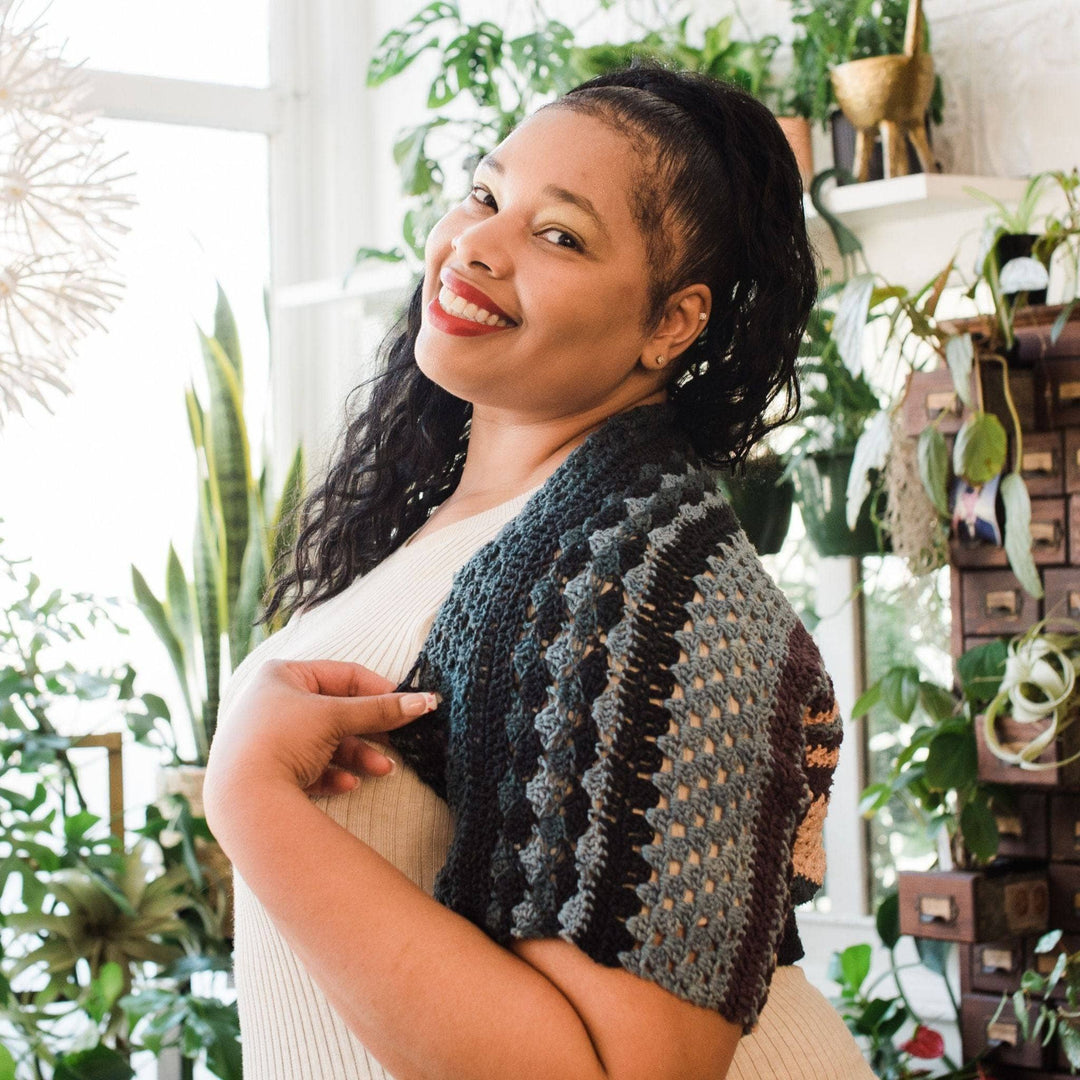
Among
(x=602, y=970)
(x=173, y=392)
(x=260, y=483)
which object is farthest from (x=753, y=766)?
(x=173, y=392)

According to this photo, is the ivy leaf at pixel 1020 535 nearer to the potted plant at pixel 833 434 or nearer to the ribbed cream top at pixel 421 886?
the potted plant at pixel 833 434

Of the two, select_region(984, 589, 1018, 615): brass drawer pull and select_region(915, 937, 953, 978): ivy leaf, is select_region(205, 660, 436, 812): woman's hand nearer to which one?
select_region(984, 589, 1018, 615): brass drawer pull

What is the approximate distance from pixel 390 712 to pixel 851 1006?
4.98 ft

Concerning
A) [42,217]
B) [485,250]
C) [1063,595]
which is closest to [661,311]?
[485,250]

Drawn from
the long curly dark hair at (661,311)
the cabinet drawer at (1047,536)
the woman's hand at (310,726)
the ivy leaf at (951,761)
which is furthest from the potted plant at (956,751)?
the woman's hand at (310,726)

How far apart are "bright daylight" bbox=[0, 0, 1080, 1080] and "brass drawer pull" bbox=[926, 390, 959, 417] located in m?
0.01

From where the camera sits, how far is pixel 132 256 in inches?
113

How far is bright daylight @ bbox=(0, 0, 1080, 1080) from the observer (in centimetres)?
78

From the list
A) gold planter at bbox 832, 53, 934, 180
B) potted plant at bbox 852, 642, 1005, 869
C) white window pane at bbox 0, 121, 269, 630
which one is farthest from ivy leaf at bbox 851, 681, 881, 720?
white window pane at bbox 0, 121, 269, 630

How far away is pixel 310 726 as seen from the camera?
2.77ft

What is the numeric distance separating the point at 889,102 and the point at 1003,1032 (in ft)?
4.33

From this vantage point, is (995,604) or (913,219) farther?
(913,219)

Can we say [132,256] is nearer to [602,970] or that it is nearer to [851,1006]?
[851,1006]

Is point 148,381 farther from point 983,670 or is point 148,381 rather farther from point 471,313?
point 471,313
